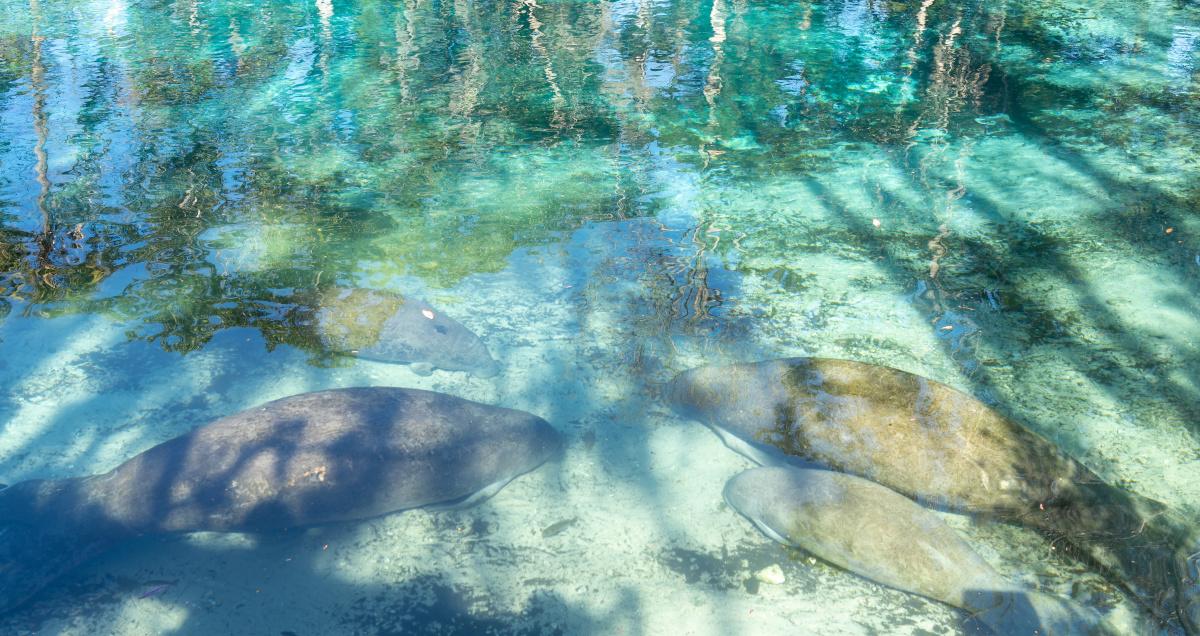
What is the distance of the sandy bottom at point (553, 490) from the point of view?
3645 millimetres

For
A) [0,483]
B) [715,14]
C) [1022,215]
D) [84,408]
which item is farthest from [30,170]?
[715,14]

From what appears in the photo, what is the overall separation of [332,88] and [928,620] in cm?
1185

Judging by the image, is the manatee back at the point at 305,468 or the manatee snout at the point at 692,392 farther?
the manatee snout at the point at 692,392

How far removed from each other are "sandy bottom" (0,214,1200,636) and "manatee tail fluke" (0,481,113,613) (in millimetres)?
90

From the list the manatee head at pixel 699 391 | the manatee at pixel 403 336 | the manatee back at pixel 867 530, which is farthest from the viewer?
the manatee at pixel 403 336

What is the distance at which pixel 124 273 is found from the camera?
252 inches

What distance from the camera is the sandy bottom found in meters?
3.64

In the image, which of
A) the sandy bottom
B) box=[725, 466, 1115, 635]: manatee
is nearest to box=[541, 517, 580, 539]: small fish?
the sandy bottom

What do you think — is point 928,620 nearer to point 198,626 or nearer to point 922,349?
point 922,349

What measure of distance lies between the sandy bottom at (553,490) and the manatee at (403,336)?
0.10 m

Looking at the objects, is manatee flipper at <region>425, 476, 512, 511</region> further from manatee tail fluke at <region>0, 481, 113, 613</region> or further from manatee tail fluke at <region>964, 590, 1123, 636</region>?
manatee tail fluke at <region>964, 590, 1123, 636</region>

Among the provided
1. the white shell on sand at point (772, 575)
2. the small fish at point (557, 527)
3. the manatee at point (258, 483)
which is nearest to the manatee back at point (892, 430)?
the white shell on sand at point (772, 575)

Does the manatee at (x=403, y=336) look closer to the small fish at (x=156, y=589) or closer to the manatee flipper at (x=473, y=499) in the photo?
the manatee flipper at (x=473, y=499)

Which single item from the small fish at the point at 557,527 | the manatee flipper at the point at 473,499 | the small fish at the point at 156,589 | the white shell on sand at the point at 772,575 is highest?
the manatee flipper at the point at 473,499
